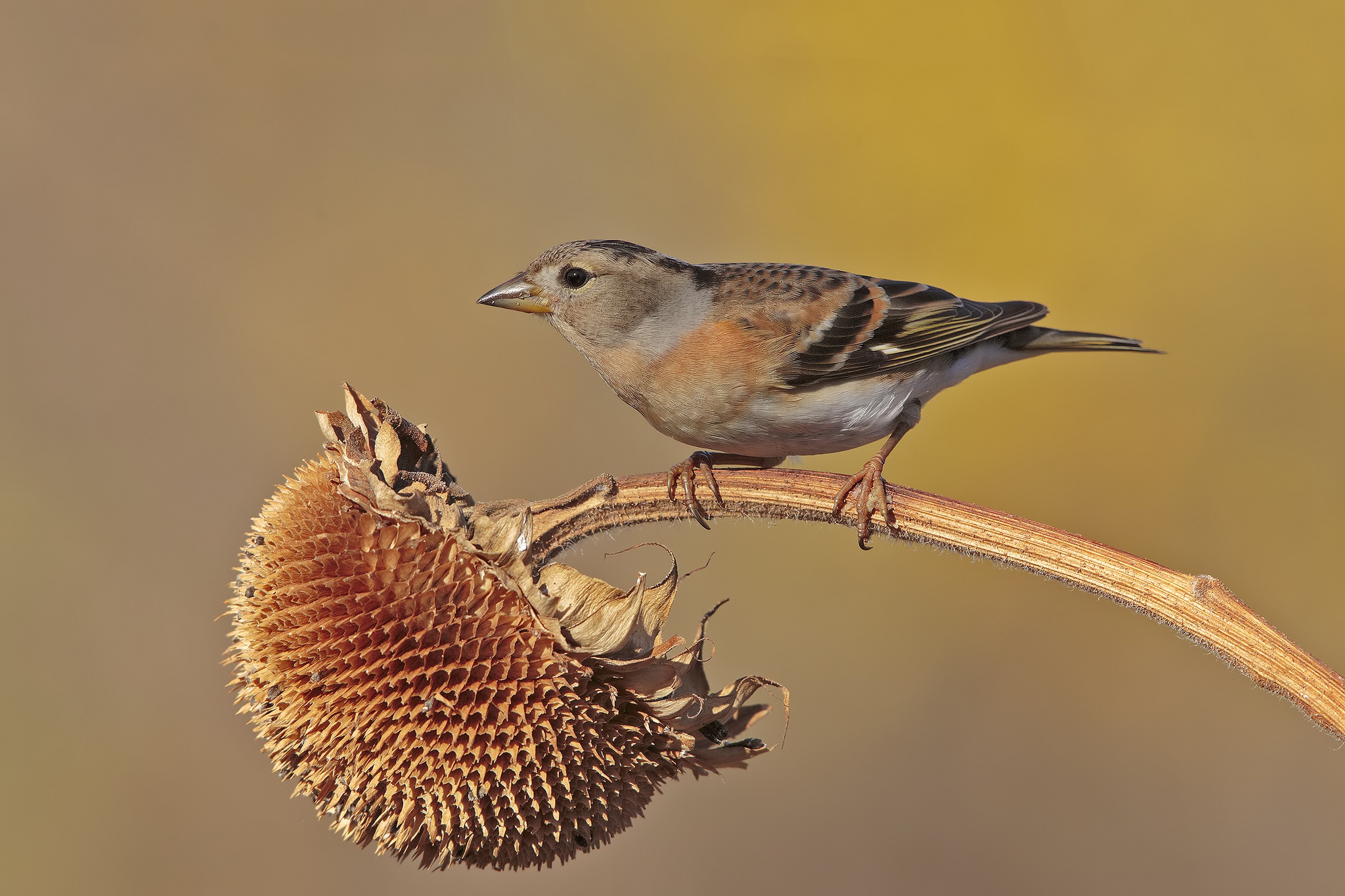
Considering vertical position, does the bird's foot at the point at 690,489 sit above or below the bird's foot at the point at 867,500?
below

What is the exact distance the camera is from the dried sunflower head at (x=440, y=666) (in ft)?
8.13

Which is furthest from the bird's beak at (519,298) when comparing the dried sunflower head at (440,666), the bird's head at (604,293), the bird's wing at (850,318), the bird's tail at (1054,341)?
the bird's tail at (1054,341)

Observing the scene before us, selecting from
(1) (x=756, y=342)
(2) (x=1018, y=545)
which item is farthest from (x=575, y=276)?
(2) (x=1018, y=545)

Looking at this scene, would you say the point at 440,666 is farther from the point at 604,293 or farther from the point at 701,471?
the point at 604,293

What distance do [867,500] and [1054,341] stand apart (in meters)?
1.96

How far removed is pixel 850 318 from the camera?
4.00 meters

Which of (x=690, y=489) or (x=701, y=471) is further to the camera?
(x=701, y=471)

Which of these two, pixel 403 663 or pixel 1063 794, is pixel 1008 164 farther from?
pixel 403 663

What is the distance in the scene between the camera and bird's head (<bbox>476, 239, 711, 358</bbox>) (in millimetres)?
3818

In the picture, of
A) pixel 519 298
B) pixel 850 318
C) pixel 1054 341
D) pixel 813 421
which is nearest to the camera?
pixel 813 421

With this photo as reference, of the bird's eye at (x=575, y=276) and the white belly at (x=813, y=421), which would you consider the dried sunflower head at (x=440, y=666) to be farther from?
the bird's eye at (x=575, y=276)

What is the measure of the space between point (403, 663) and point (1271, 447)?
26.4 feet

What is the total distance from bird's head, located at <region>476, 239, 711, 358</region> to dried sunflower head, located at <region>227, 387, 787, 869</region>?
1331 mm

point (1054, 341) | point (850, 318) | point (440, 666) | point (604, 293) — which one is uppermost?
point (1054, 341)
